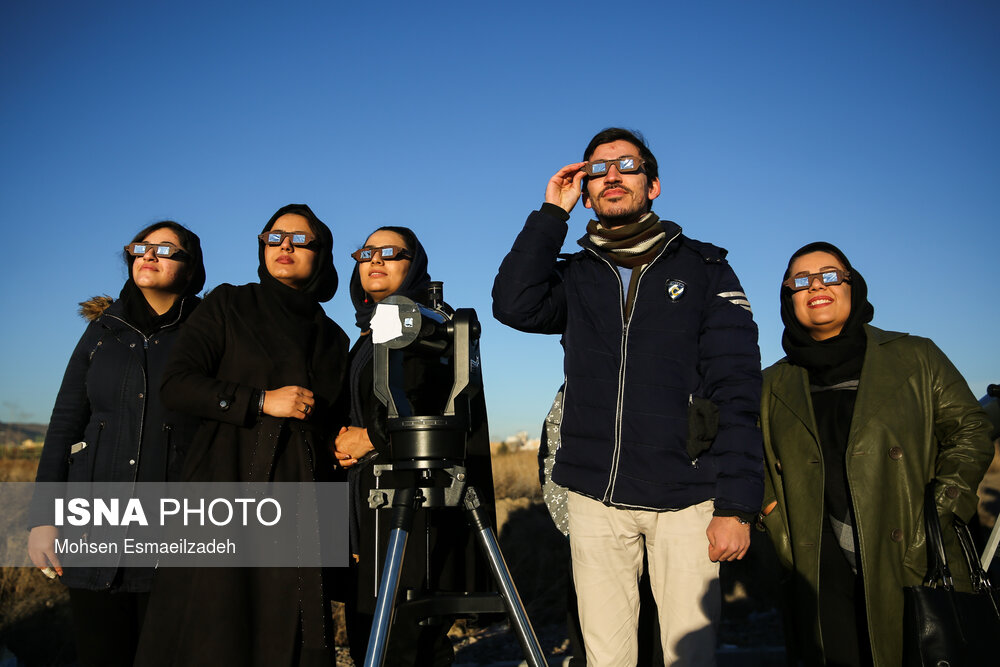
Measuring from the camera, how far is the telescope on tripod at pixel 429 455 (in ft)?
6.91

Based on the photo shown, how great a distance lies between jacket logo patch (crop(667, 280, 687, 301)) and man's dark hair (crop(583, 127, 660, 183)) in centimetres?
55

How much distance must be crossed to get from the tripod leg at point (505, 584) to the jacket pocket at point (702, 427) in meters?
0.85

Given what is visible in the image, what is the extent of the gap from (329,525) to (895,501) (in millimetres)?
2328

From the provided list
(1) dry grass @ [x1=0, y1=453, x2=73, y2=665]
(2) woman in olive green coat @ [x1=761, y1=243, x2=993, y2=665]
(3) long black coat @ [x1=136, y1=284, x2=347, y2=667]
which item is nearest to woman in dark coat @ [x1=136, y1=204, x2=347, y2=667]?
(3) long black coat @ [x1=136, y1=284, x2=347, y2=667]

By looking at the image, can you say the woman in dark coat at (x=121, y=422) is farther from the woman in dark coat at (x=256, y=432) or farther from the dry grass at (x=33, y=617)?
the dry grass at (x=33, y=617)

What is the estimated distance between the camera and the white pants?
265cm

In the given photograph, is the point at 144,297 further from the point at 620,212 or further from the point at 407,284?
the point at 620,212

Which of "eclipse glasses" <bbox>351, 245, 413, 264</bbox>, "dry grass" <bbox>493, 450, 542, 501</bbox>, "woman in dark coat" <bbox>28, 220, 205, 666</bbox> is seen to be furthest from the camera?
"dry grass" <bbox>493, 450, 542, 501</bbox>

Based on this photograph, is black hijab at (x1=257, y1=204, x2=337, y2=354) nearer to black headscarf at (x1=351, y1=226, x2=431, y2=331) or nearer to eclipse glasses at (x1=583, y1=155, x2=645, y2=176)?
black headscarf at (x1=351, y1=226, x2=431, y2=331)

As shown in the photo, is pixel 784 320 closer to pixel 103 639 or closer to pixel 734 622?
pixel 103 639

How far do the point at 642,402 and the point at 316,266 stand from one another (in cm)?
161

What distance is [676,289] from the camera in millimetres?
2883

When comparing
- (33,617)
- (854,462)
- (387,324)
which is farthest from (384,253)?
(33,617)

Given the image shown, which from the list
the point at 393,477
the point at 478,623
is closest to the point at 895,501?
the point at 478,623
